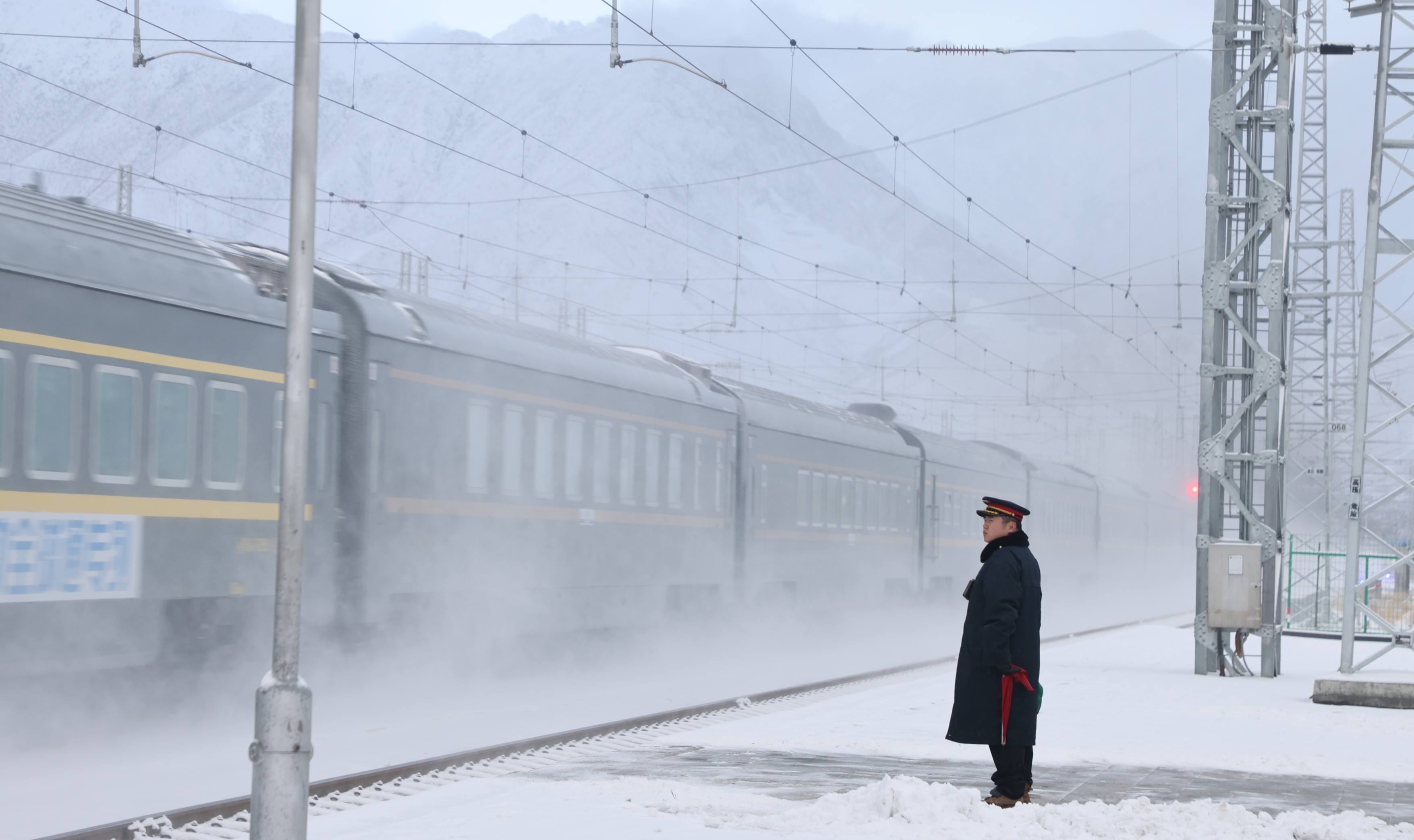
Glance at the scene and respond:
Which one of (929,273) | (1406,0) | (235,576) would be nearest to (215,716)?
(235,576)

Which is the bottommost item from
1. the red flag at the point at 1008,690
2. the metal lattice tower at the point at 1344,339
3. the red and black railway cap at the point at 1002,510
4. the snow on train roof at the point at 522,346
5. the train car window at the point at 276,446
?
A: the red flag at the point at 1008,690

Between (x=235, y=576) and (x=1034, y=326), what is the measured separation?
16087cm

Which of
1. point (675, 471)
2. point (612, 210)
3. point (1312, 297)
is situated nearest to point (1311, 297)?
point (1312, 297)

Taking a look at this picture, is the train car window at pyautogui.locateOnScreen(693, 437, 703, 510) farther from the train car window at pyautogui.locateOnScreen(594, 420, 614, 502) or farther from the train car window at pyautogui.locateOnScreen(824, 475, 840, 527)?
the train car window at pyautogui.locateOnScreen(824, 475, 840, 527)

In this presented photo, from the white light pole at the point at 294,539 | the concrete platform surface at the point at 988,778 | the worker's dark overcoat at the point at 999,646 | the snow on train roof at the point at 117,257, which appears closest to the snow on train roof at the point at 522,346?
the snow on train roof at the point at 117,257

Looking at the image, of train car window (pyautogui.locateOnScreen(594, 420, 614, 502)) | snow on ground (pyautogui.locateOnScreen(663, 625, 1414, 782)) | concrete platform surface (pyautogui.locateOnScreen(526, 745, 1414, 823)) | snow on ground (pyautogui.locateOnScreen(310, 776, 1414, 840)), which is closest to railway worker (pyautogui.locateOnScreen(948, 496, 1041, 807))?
snow on ground (pyautogui.locateOnScreen(310, 776, 1414, 840))

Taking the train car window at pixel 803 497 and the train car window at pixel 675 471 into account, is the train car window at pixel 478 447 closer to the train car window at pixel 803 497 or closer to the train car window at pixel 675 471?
the train car window at pixel 675 471

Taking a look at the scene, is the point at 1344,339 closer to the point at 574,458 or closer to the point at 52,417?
the point at 574,458

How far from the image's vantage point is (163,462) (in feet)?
34.5

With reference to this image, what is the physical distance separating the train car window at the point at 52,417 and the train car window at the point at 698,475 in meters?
10.4

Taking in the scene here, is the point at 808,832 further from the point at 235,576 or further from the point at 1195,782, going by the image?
the point at 235,576

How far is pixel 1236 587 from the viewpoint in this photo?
1744cm

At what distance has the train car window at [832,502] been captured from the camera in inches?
961

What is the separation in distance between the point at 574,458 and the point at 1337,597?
2684 centimetres
